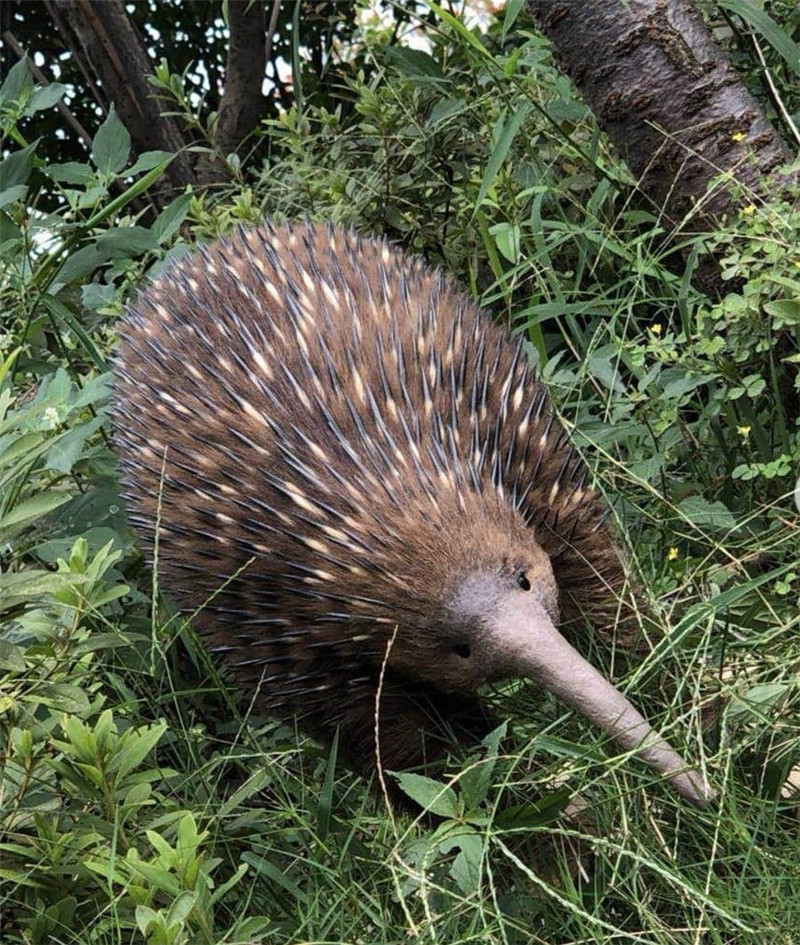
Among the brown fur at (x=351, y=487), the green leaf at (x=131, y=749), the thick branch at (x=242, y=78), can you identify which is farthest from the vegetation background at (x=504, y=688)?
the thick branch at (x=242, y=78)

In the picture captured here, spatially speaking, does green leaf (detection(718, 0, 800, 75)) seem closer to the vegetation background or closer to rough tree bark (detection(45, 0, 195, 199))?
the vegetation background

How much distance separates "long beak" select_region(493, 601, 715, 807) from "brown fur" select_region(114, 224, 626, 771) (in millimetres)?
104

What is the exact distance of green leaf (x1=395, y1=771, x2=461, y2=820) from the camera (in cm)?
195

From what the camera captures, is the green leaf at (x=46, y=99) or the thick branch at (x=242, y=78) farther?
the thick branch at (x=242, y=78)

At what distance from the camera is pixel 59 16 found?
16.0 feet

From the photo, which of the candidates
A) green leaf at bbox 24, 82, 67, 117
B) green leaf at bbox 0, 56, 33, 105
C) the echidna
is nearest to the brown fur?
the echidna

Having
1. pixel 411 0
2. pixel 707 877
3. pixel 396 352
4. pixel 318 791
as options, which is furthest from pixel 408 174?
pixel 707 877

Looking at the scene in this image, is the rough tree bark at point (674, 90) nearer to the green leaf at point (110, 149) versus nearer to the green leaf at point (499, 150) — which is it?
the green leaf at point (499, 150)

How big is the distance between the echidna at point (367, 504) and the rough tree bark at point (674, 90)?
0.56 metres

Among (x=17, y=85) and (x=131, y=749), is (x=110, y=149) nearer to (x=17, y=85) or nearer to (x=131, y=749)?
(x=17, y=85)

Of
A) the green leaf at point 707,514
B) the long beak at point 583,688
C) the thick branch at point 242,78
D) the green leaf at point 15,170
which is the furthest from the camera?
the thick branch at point 242,78

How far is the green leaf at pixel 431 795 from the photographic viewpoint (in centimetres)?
195

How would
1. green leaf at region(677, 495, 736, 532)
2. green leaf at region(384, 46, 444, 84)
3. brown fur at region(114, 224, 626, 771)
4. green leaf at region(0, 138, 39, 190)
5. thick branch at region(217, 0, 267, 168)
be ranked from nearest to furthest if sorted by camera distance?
brown fur at region(114, 224, 626, 771) → green leaf at region(677, 495, 736, 532) → green leaf at region(0, 138, 39, 190) → green leaf at region(384, 46, 444, 84) → thick branch at region(217, 0, 267, 168)

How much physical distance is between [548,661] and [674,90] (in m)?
1.41
